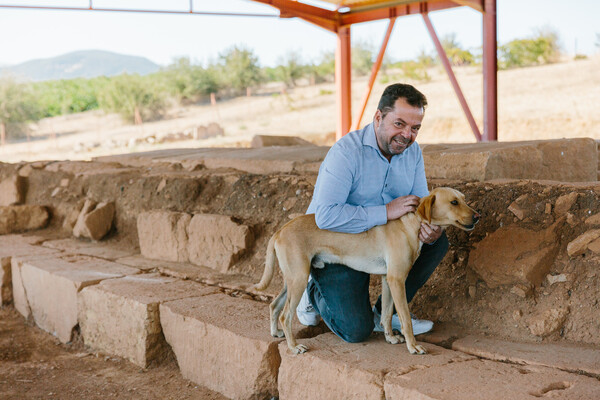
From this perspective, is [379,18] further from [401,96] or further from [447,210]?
[447,210]

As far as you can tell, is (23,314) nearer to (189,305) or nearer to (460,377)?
(189,305)

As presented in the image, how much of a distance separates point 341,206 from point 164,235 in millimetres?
2869

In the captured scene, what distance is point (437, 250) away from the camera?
11.1 feet

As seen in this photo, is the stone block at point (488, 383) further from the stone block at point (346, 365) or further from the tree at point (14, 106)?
the tree at point (14, 106)

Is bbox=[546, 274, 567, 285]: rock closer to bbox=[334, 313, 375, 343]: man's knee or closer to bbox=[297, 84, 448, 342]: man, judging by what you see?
bbox=[297, 84, 448, 342]: man

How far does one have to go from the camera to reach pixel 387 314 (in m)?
3.39

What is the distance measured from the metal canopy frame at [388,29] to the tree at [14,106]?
2427cm

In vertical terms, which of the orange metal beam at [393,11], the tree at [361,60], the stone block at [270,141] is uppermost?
the tree at [361,60]

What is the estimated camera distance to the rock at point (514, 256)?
349 centimetres

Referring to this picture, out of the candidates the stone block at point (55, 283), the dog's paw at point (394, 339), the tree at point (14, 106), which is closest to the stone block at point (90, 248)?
the stone block at point (55, 283)

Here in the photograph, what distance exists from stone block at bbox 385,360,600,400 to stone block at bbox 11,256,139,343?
3049 millimetres

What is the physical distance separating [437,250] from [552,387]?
992 millimetres

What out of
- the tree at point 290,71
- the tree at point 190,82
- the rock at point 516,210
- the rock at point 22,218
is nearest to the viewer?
the rock at point 516,210

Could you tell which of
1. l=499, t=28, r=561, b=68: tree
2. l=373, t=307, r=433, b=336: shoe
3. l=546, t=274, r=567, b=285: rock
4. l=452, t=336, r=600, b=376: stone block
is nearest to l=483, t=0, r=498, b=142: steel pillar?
l=546, t=274, r=567, b=285: rock
